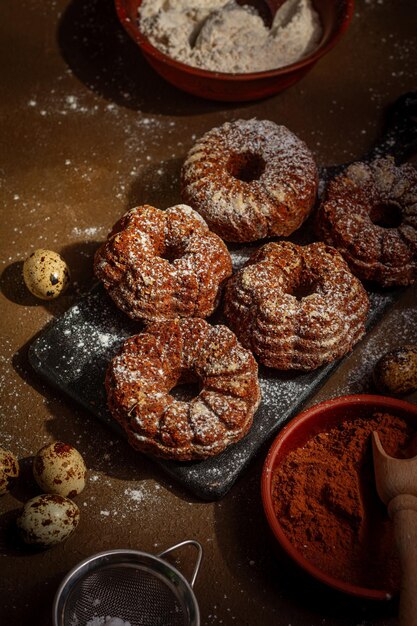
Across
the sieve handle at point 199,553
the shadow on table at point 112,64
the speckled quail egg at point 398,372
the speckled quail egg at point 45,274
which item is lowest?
the sieve handle at point 199,553

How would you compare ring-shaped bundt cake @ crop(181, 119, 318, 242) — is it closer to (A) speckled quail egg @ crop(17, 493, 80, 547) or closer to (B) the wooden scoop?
(B) the wooden scoop

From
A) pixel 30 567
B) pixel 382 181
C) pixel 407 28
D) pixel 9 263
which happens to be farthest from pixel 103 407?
pixel 407 28

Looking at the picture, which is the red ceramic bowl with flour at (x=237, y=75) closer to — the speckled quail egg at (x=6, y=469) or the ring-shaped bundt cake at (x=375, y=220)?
the ring-shaped bundt cake at (x=375, y=220)

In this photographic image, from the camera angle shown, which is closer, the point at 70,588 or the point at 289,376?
the point at 70,588

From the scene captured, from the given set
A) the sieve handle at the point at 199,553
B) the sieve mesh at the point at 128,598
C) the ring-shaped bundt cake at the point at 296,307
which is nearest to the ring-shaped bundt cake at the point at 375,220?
the ring-shaped bundt cake at the point at 296,307

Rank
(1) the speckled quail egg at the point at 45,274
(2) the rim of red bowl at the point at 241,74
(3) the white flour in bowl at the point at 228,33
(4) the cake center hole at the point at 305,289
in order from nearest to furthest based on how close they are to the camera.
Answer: (4) the cake center hole at the point at 305,289
(1) the speckled quail egg at the point at 45,274
(2) the rim of red bowl at the point at 241,74
(3) the white flour in bowl at the point at 228,33

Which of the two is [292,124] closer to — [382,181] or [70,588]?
[382,181]

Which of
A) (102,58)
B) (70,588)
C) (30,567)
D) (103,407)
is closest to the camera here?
(70,588)
